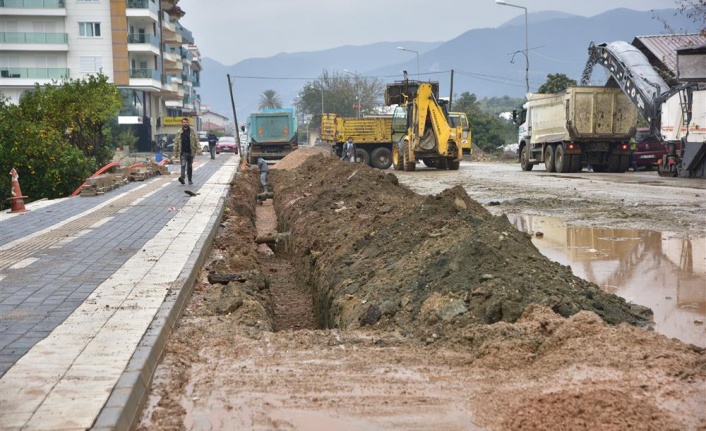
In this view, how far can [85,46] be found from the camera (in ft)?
208

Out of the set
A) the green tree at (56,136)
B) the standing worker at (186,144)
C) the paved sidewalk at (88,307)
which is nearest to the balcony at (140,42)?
the green tree at (56,136)

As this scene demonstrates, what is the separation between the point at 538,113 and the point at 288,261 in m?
21.7

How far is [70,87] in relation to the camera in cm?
2555

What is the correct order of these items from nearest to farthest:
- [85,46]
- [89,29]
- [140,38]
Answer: [85,46]
[89,29]
[140,38]

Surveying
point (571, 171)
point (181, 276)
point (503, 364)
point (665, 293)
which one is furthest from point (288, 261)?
point (571, 171)

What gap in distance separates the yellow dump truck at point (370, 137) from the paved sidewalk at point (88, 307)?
23.1 m

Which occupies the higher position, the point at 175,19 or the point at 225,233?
the point at 175,19

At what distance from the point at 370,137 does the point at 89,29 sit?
35.5 metres

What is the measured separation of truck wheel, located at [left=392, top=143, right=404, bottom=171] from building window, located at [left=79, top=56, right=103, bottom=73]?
35507mm

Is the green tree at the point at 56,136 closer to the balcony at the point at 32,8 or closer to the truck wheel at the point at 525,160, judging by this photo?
the truck wheel at the point at 525,160

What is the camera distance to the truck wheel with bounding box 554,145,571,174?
2964cm

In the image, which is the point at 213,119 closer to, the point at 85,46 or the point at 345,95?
the point at 345,95

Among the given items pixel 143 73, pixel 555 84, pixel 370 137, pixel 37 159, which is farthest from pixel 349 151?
pixel 143 73

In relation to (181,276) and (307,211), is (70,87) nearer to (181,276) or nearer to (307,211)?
(307,211)
